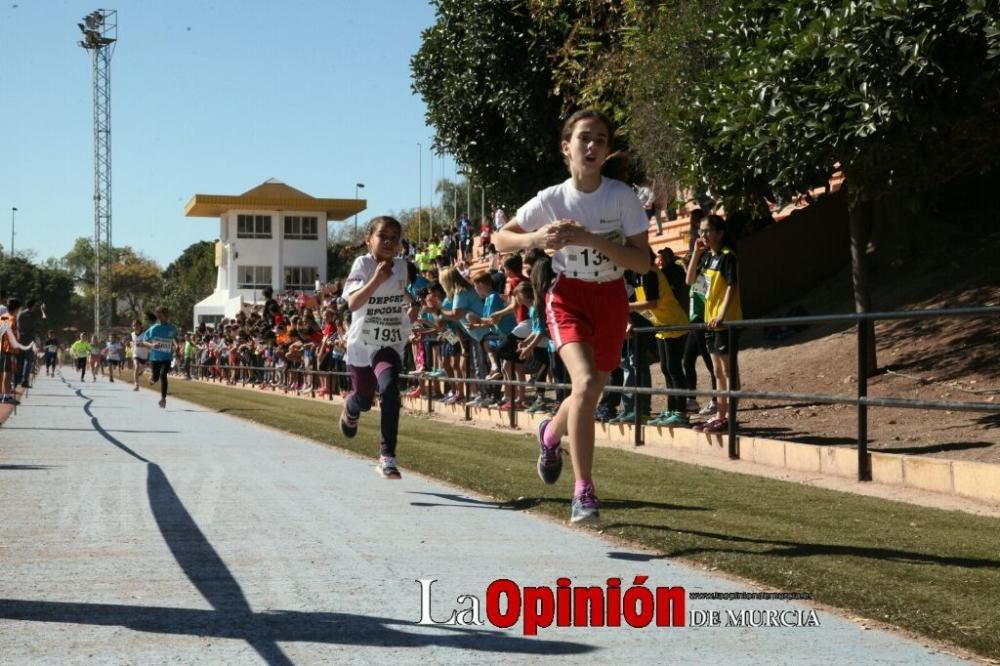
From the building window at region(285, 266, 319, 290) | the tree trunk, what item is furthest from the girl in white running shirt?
the building window at region(285, 266, 319, 290)

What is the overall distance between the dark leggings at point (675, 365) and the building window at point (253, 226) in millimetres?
82491

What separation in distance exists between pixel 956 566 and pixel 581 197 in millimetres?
2544

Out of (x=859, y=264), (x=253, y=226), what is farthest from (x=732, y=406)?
(x=253, y=226)

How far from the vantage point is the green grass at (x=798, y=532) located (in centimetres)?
532

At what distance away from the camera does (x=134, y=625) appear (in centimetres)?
473

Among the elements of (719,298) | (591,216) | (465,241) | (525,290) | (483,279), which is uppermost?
(465,241)

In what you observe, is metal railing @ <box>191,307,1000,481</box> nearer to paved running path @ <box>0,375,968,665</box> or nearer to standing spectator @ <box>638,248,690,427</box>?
standing spectator @ <box>638,248,690,427</box>

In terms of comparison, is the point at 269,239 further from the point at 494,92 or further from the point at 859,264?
the point at 859,264

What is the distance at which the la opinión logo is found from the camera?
4.91 meters

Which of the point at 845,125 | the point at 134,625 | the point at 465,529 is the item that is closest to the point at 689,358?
the point at 845,125

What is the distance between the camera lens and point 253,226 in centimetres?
9494

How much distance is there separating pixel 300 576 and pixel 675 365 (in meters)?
8.65

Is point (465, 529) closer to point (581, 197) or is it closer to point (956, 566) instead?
point (581, 197)

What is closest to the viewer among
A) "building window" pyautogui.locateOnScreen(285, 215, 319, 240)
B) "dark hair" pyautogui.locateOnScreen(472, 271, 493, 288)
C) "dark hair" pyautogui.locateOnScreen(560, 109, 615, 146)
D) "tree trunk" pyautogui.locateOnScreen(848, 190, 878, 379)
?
"dark hair" pyautogui.locateOnScreen(560, 109, 615, 146)
